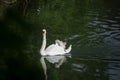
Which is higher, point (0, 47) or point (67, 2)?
point (0, 47)

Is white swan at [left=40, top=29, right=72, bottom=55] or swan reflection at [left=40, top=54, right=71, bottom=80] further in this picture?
white swan at [left=40, top=29, right=72, bottom=55]

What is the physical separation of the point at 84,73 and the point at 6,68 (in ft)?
33.8

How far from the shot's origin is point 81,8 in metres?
25.8

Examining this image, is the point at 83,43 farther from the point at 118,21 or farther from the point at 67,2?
the point at 67,2

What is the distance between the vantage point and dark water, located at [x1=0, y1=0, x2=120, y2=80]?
2229 millimetres

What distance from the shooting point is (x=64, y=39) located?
672 inches

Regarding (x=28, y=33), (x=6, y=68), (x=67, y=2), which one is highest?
(x=28, y=33)

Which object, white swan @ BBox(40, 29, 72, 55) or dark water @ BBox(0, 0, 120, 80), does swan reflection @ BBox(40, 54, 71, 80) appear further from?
white swan @ BBox(40, 29, 72, 55)

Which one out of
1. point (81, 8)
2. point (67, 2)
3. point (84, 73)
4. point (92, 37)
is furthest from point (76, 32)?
point (67, 2)

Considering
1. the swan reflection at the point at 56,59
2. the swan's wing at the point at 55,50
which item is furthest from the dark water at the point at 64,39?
the swan's wing at the point at 55,50

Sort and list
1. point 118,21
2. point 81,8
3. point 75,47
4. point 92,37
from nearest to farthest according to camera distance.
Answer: point 75,47 < point 92,37 < point 118,21 < point 81,8

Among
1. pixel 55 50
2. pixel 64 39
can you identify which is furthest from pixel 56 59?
pixel 64 39

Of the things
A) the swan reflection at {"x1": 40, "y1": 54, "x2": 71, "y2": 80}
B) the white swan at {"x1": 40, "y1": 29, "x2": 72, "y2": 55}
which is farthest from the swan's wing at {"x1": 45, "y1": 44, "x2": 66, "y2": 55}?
the swan reflection at {"x1": 40, "y1": 54, "x2": 71, "y2": 80}

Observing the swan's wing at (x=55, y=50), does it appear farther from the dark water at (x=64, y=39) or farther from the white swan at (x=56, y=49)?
the dark water at (x=64, y=39)
